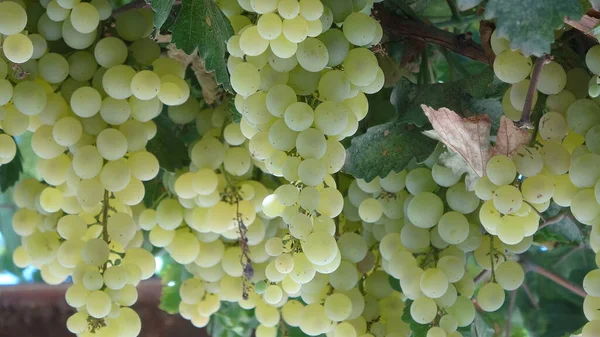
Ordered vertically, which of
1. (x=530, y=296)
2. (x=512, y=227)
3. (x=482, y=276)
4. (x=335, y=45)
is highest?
(x=335, y=45)

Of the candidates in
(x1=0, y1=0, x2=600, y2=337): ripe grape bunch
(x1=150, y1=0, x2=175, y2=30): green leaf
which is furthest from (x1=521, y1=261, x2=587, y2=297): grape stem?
(x1=150, y1=0, x2=175, y2=30): green leaf

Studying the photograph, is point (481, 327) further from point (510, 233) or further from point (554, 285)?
point (554, 285)

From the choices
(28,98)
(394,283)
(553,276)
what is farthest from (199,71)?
(553,276)

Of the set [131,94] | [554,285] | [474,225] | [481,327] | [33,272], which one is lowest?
[33,272]

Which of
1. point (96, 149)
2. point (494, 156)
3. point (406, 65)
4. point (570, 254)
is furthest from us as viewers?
point (570, 254)

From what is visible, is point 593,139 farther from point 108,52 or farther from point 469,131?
point 108,52

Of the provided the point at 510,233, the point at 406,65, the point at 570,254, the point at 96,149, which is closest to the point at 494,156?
the point at 510,233
